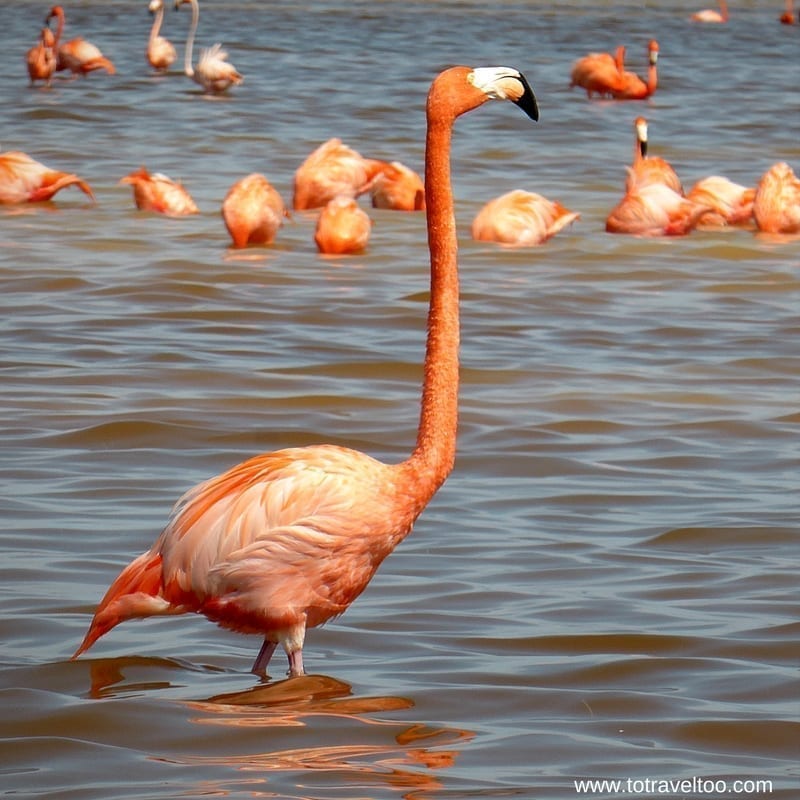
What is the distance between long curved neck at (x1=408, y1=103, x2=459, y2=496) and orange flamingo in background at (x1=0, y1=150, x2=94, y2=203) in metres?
8.44

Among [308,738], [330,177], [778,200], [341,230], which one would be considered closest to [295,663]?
[308,738]

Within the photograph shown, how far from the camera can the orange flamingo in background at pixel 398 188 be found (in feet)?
42.8

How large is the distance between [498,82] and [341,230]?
22.3 feet

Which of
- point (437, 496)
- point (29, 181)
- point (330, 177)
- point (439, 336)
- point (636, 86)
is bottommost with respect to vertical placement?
point (636, 86)

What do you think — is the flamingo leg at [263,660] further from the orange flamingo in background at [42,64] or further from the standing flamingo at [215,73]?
the orange flamingo in background at [42,64]

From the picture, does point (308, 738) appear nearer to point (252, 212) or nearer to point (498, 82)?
point (498, 82)

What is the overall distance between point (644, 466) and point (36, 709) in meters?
2.88

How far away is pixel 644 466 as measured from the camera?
6.45 meters

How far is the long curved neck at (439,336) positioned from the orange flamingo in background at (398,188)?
865cm

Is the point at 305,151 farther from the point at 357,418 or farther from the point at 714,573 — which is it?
the point at 714,573

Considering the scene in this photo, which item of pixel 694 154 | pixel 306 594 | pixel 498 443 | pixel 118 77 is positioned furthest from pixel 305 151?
pixel 306 594

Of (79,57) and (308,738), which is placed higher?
(308,738)

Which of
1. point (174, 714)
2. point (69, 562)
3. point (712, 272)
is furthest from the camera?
point (712, 272)

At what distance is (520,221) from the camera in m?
11.4
